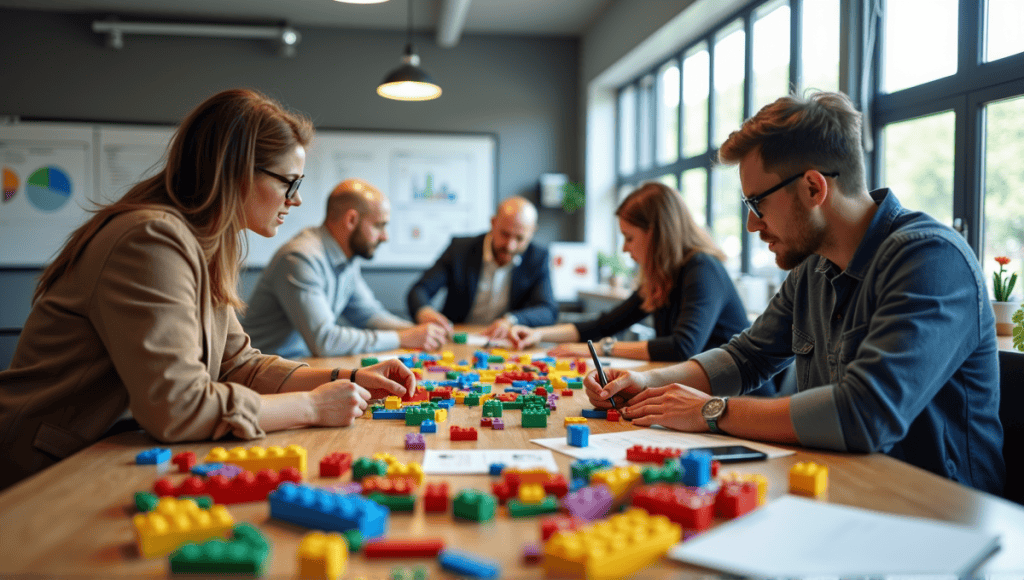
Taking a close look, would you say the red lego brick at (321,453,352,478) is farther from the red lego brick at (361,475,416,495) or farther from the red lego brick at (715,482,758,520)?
the red lego brick at (715,482,758,520)

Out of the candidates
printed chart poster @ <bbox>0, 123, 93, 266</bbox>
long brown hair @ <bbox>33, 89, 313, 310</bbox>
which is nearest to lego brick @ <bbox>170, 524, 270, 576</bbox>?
long brown hair @ <bbox>33, 89, 313, 310</bbox>

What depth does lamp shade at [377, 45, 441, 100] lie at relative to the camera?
440cm

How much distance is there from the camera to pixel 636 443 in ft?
4.47

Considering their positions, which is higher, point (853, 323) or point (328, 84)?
point (328, 84)

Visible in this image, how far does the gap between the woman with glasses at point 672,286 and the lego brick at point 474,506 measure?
178cm

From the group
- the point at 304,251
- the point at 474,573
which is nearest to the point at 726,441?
the point at 474,573

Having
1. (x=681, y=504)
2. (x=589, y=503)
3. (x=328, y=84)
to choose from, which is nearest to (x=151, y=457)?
(x=589, y=503)

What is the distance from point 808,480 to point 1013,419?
1.09m

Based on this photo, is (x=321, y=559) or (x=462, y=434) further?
(x=462, y=434)

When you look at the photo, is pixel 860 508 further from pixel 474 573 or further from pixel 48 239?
pixel 48 239

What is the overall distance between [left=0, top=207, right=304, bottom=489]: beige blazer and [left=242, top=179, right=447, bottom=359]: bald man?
4.79 ft

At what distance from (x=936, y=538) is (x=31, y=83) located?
7219 mm

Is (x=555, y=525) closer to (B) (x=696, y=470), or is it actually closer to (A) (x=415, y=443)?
(B) (x=696, y=470)

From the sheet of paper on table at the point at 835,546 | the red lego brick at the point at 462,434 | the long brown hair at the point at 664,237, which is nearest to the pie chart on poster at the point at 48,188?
the long brown hair at the point at 664,237
